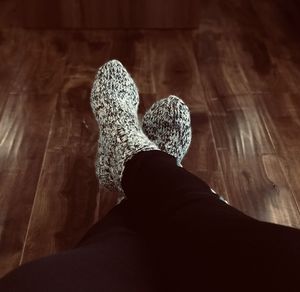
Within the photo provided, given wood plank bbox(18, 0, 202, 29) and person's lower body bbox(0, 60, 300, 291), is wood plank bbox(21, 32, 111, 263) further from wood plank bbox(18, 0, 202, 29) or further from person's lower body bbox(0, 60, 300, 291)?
wood plank bbox(18, 0, 202, 29)

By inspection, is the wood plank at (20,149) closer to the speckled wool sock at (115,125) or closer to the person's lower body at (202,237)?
the speckled wool sock at (115,125)

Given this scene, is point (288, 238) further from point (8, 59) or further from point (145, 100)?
point (8, 59)

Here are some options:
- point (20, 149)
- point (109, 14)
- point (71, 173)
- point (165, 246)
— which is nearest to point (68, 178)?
point (71, 173)

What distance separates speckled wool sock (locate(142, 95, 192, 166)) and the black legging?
0.28m

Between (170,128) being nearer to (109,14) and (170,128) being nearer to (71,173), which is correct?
(71,173)

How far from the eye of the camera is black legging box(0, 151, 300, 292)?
0.57 meters

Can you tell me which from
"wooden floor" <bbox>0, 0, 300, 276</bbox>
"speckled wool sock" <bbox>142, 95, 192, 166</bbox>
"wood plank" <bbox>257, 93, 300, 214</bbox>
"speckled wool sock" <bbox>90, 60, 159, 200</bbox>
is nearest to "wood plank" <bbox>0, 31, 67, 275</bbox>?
"wooden floor" <bbox>0, 0, 300, 276</bbox>

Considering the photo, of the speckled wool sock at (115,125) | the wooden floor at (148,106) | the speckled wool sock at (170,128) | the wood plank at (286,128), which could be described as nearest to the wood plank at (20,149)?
the wooden floor at (148,106)

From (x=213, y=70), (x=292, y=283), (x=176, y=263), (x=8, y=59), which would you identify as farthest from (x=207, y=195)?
(x=8, y=59)

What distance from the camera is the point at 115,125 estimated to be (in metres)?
1.04

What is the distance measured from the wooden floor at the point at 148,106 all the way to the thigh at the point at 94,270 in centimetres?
32

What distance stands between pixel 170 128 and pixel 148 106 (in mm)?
286

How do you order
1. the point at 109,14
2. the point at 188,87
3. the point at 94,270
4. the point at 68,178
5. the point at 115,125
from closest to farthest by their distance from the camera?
the point at 94,270 → the point at 115,125 → the point at 68,178 → the point at 188,87 → the point at 109,14

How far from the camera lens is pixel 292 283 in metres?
0.53
